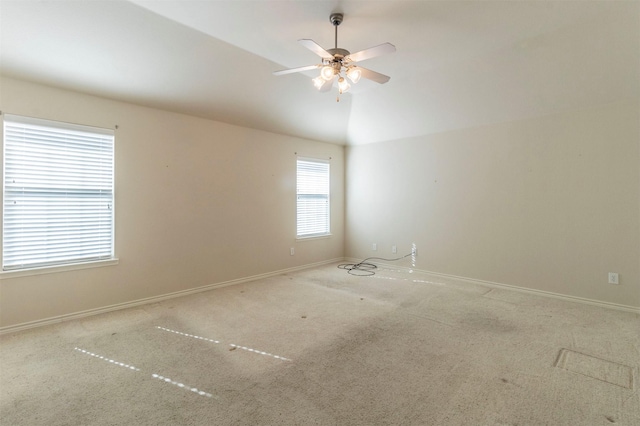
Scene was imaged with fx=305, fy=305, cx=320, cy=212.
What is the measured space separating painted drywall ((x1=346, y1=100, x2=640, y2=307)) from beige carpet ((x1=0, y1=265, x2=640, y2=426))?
575 mm

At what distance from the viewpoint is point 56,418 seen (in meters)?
1.73

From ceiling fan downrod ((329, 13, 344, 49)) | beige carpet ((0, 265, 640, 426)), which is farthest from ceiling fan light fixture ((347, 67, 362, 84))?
beige carpet ((0, 265, 640, 426))

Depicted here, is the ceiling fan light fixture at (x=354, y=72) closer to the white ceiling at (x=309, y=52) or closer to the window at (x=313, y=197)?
the white ceiling at (x=309, y=52)

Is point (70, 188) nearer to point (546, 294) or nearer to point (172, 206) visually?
point (172, 206)

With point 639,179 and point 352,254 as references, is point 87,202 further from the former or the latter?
point 639,179

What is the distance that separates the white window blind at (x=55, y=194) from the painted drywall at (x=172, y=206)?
11 cm

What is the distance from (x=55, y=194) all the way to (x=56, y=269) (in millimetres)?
764

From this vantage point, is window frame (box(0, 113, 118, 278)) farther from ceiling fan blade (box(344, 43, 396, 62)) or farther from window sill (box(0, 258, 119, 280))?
ceiling fan blade (box(344, 43, 396, 62))

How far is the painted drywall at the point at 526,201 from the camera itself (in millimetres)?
3451

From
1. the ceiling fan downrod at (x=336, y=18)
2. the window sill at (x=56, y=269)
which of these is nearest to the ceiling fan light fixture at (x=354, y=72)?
the ceiling fan downrod at (x=336, y=18)

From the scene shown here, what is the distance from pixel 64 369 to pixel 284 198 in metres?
3.48

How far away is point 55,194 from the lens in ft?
10.2

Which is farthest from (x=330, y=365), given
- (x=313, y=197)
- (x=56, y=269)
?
(x=313, y=197)

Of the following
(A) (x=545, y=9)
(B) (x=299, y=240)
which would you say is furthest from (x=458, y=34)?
(B) (x=299, y=240)
